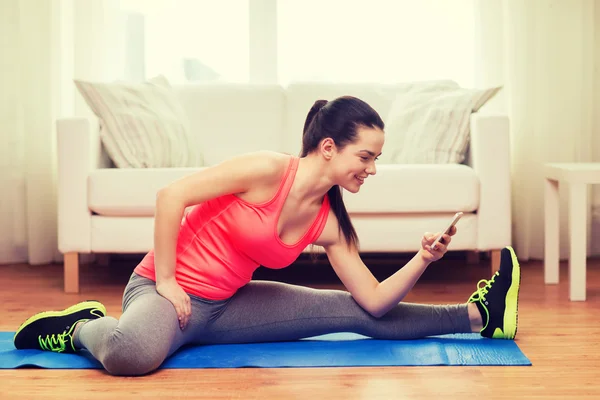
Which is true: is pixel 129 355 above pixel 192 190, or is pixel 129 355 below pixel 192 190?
below

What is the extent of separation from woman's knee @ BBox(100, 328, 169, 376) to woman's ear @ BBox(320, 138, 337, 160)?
1.90 ft

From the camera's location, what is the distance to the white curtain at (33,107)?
3842 millimetres

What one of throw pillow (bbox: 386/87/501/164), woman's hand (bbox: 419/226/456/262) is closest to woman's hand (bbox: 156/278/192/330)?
woman's hand (bbox: 419/226/456/262)

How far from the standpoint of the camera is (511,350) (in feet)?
6.84

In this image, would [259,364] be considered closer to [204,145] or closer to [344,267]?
[344,267]

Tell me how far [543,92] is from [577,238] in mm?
1282

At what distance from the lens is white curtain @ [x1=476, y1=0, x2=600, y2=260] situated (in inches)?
152

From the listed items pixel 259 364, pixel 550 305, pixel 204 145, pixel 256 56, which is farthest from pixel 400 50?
pixel 259 364

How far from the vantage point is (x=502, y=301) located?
2.16m

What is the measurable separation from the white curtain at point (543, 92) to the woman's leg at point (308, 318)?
5.94 ft

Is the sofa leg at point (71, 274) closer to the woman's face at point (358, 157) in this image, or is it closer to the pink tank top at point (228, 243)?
the pink tank top at point (228, 243)

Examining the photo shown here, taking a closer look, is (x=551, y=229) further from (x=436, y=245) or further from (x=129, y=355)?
(x=129, y=355)

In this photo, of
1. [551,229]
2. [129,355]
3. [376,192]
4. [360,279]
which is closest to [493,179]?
[551,229]

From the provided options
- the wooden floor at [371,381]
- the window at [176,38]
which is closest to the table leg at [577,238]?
the wooden floor at [371,381]
